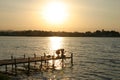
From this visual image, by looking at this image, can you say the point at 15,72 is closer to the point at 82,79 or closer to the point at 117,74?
the point at 82,79

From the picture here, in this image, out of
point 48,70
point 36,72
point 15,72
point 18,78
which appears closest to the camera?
point 18,78

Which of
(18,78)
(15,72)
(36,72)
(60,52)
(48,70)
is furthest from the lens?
(60,52)

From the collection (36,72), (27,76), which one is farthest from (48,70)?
(27,76)

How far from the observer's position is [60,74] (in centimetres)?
4853

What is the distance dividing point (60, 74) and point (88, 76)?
17.3 feet

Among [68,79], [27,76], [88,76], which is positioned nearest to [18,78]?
[27,76]

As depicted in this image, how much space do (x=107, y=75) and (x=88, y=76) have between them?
4.21m

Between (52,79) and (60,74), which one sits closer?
(52,79)

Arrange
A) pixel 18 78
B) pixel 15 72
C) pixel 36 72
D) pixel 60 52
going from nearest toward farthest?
pixel 18 78, pixel 15 72, pixel 36 72, pixel 60 52

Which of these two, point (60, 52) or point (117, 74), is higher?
point (60, 52)

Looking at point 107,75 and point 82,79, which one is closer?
point 82,79

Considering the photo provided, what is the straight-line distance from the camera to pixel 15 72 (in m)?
46.0

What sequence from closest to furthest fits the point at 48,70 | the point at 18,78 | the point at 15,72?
the point at 18,78
the point at 15,72
the point at 48,70

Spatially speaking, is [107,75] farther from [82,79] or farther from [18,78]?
[18,78]
